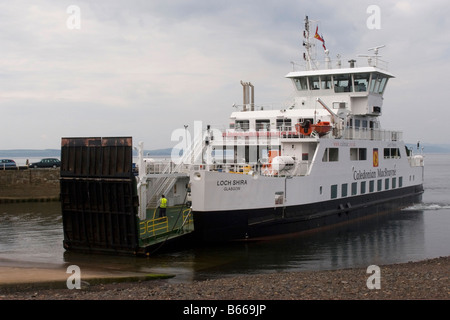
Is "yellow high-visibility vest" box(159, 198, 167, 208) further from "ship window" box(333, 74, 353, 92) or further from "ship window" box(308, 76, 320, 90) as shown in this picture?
"ship window" box(333, 74, 353, 92)

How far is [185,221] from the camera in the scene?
17781 millimetres

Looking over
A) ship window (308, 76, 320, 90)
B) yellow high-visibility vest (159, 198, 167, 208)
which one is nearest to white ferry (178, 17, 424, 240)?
ship window (308, 76, 320, 90)

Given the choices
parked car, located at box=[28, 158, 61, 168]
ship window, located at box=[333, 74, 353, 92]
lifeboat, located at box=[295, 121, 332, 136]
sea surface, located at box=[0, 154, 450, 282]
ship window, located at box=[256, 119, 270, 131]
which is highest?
ship window, located at box=[333, 74, 353, 92]

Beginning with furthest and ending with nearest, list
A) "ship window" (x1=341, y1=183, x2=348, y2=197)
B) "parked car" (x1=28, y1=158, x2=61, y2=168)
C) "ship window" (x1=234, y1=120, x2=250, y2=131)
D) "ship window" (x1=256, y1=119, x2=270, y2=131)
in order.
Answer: "parked car" (x1=28, y1=158, x2=61, y2=168)
"ship window" (x1=234, y1=120, x2=250, y2=131)
"ship window" (x1=256, y1=119, x2=270, y2=131)
"ship window" (x1=341, y1=183, x2=348, y2=197)

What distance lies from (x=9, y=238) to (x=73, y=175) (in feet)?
21.1

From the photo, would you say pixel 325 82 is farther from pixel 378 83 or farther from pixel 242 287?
pixel 242 287

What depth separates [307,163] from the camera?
21.3 metres

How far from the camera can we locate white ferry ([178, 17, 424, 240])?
59.6 ft

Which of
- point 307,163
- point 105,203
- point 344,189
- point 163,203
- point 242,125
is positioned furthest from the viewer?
point 242,125

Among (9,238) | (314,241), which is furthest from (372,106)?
(9,238)

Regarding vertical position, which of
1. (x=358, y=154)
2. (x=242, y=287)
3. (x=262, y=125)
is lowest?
(x=242, y=287)

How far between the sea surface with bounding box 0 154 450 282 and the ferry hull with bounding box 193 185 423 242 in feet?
1.23

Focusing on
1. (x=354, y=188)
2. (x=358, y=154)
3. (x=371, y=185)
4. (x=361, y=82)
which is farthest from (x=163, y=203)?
(x=361, y=82)

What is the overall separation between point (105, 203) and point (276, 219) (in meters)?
6.83
